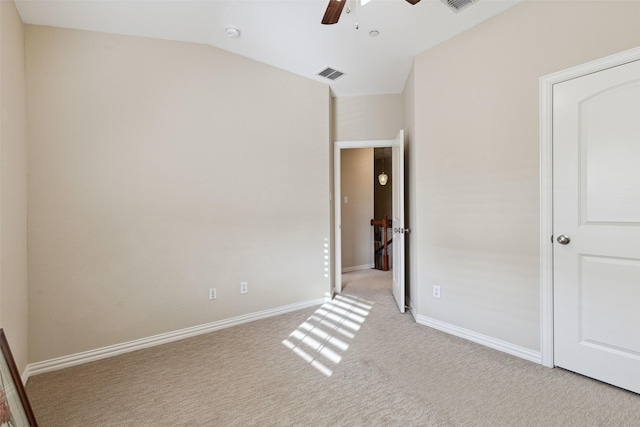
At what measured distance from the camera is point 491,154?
249cm

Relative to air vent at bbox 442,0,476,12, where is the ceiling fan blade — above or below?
below

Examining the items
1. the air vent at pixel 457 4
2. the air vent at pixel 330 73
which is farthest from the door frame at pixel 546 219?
the air vent at pixel 330 73

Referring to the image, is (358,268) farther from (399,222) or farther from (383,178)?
(399,222)

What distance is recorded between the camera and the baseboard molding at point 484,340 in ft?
7.44

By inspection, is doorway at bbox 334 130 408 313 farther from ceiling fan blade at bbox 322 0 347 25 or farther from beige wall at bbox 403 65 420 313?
ceiling fan blade at bbox 322 0 347 25

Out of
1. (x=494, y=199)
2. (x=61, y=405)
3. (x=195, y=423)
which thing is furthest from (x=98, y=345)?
(x=494, y=199)

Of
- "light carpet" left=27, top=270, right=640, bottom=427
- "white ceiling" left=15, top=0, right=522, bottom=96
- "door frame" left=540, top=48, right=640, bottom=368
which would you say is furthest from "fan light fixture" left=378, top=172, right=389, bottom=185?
"door frame" left=540, top=48, right=640, bottom=368

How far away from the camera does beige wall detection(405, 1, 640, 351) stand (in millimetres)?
2096

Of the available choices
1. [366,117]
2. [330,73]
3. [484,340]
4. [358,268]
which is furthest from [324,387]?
[358,268]

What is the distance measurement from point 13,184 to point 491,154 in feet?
11.4

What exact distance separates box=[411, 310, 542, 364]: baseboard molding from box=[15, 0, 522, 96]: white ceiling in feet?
8.72

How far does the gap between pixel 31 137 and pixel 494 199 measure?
3596 millimetres

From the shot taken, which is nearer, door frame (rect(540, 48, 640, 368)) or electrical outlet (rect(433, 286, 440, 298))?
door frame (rect(540, 48, 640, 368))

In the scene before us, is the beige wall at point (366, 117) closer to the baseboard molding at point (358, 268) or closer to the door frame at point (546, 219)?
the door frame at point (546, 219)
